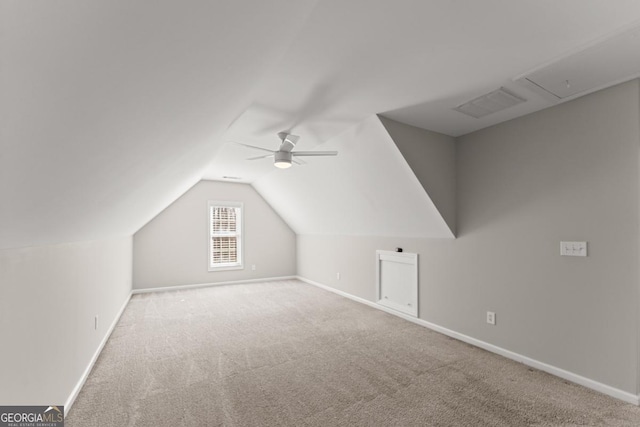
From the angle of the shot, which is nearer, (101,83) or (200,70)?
(101,83)

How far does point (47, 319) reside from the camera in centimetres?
175

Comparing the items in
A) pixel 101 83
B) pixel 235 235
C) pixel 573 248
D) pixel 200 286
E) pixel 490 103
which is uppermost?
pixel 490 103

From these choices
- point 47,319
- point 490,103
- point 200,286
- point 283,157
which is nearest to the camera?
point 47,319

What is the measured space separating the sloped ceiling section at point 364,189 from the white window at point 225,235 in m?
1.60

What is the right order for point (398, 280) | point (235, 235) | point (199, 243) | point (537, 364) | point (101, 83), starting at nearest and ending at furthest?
point (101, 83) → point (537, 364) → point (398, 280) → point (199, 243) → point (235, 235)

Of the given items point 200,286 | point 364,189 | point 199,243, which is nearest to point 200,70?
point 364,189

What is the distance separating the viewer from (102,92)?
87 centimetres

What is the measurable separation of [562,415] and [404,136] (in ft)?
8.37

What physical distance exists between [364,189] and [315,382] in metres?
2.37

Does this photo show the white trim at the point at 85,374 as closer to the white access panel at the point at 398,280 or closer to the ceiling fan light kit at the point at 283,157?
the ceiling fan light kit at the point at 283,157

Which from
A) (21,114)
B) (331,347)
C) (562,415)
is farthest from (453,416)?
(21,114)

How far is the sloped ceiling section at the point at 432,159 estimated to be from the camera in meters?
3.05

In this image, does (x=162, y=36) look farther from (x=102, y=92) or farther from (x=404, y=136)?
(x=404, y=136)

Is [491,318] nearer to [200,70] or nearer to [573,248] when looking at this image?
[573,248]
